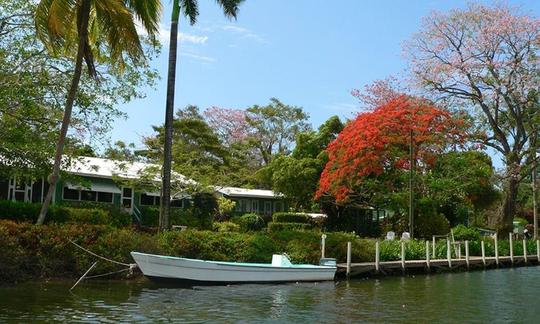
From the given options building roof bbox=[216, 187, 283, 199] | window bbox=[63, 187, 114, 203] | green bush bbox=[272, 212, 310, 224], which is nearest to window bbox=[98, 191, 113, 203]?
window bbox=[63, 187, 114, 203]

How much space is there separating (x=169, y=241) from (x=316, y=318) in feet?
28.2

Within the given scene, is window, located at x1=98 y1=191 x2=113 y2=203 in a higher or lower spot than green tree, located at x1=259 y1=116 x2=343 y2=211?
lower

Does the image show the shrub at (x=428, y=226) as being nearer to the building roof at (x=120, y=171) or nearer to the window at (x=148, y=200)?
the building roof at (x=120, y=171)

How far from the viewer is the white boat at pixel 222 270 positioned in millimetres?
19188

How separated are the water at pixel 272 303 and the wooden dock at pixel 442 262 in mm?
1879

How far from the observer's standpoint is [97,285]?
18.7 metres

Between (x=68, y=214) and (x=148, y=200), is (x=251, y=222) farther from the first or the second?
(x=68, y=214)

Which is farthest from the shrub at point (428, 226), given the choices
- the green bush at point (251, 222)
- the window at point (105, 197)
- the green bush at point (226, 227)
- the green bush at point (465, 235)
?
the window at point (105, 197)

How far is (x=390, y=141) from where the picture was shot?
34.2m

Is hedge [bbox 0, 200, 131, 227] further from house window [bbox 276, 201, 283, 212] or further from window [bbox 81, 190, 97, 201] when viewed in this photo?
house window [bbox 276, 201, 283, 212]

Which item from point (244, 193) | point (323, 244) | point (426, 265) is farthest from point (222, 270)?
point (244, 193)

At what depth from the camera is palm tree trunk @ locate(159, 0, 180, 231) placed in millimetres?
22750

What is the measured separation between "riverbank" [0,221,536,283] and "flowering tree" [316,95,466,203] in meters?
8.04

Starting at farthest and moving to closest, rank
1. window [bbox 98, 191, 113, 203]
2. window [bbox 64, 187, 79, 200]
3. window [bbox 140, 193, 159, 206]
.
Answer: window [bbox 140, 193, 159, 206], window [bbox 98, 191, 113, 203], window [bbox 64, 187, 79, 200]
